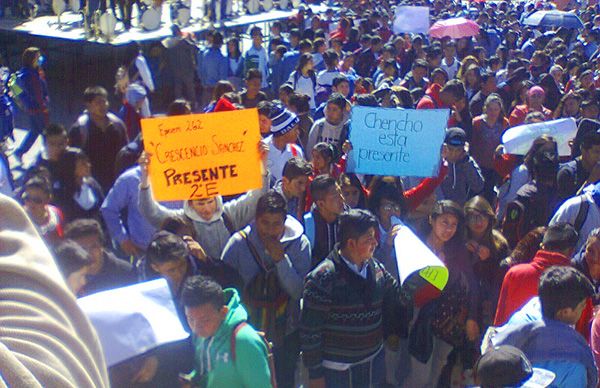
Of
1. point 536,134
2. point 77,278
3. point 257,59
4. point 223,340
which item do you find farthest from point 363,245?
point 257,59

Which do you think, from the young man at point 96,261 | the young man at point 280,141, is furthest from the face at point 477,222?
the young man at point 96,261

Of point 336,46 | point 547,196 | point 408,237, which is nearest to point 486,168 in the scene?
point 547,196

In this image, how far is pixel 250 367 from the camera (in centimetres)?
302

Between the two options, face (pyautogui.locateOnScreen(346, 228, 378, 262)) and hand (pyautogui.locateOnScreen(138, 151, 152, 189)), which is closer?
face (pyautogui.locateOnScreen(346, 228, 378, 262))

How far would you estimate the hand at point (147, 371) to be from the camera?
317 centimetres

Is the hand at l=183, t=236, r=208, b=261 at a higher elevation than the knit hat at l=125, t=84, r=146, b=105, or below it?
A: higher

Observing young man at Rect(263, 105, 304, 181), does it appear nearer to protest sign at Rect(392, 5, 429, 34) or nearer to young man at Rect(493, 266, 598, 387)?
young man at Rect(493, 266, 598, 387)

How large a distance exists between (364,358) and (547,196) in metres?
2.17

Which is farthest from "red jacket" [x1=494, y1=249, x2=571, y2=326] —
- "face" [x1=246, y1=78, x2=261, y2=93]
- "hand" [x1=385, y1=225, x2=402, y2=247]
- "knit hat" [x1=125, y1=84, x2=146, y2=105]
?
"knit hat" [x1=125, y1=84, x2=146, y2=105]

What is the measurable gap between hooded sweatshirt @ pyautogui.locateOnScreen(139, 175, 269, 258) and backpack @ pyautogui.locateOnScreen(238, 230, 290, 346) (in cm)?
33

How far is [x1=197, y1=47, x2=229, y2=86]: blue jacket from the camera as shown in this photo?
11070 millimetres

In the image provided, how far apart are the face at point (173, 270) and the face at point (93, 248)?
349 mm

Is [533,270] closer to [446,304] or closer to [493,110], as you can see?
[446,304]

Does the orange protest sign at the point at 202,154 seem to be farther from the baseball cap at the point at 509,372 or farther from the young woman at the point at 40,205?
the baseball cap at the point at 509,372
